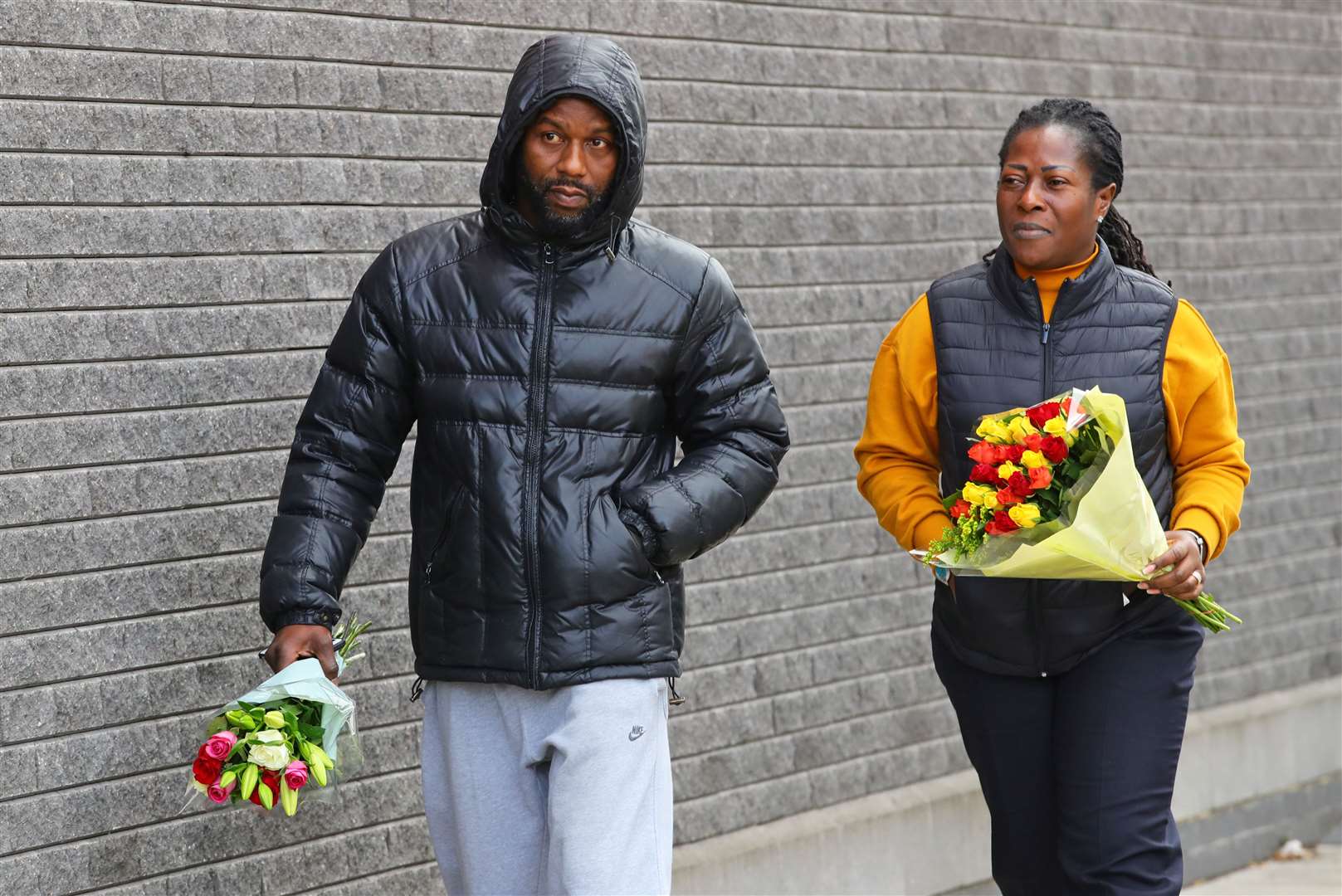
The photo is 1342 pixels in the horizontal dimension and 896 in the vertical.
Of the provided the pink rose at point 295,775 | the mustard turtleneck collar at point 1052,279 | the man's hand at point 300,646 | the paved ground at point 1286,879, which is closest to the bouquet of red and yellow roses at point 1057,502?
the mustard turtleneck collar at point 1052,279

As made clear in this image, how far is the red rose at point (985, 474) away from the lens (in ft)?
14.3

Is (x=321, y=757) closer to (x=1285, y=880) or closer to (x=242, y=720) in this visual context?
(x=242, y=720)

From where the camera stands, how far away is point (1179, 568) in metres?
4.34

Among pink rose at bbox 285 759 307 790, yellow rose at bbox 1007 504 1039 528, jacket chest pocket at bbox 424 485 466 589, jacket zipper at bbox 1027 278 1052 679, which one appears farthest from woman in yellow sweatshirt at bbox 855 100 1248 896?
pink rose at bbox 285 759 307 790

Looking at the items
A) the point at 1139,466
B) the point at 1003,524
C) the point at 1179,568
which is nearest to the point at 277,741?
the point at 1003,524

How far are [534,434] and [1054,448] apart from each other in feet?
3.91

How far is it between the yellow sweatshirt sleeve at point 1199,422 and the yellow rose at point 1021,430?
1.64ft

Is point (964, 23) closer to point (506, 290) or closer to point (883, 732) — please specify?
point (883, 732)

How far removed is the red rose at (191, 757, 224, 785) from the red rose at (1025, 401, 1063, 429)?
1945mm

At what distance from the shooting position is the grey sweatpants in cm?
395

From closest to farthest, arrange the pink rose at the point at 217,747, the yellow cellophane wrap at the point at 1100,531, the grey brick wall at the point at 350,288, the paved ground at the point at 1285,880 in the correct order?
1. the pink rose at the point at 217,747
2. the yellow cellophane wrap at the point at 1100,531
3. the grey brick wall at the point at 350,288
4. the paved ground at the point at 1285,880

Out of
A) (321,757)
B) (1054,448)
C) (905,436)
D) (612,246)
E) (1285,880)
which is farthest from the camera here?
(1285,880)

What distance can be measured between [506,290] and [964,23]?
3.42m

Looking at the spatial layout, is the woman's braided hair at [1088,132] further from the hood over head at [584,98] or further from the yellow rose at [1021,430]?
the hood over head at [584,98]
